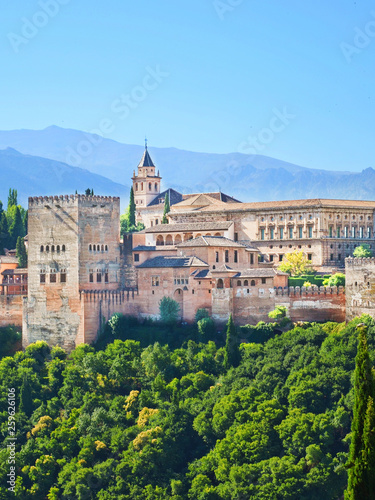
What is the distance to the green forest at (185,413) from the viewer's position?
4916cm

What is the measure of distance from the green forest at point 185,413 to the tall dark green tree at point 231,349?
88mm

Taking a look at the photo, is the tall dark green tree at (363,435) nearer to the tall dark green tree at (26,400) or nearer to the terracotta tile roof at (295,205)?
the tall dark green tree at (26,400)

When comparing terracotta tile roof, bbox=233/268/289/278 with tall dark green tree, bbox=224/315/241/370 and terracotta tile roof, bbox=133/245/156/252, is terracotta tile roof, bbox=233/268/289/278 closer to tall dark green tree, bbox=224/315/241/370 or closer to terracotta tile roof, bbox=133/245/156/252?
tall dark green tree, bbox=224/315/241/370

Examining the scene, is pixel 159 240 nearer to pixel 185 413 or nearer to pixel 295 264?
pixel 295 264

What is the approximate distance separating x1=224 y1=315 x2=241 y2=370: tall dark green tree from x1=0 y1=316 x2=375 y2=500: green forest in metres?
0.09

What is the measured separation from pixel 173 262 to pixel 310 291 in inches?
357

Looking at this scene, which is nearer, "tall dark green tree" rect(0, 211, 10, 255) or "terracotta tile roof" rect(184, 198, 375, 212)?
"terracotta tile roof" rect(184, 198, 375, 212)

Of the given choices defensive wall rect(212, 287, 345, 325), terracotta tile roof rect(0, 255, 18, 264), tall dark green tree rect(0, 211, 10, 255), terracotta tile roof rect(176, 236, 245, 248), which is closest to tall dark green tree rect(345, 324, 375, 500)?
defensive wall rect(212, 287, 345, 325)

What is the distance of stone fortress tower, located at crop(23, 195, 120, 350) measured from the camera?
205ft

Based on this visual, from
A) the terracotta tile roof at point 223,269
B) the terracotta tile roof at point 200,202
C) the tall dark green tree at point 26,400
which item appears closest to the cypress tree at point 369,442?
the terracotta tile roof at point 223,269

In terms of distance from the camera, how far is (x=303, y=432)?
49.5 m

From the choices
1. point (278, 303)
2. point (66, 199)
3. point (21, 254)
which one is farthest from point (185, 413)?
point (21, 254)

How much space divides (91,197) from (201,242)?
7810 millimetres

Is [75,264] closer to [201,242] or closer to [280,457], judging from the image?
[201,242]
